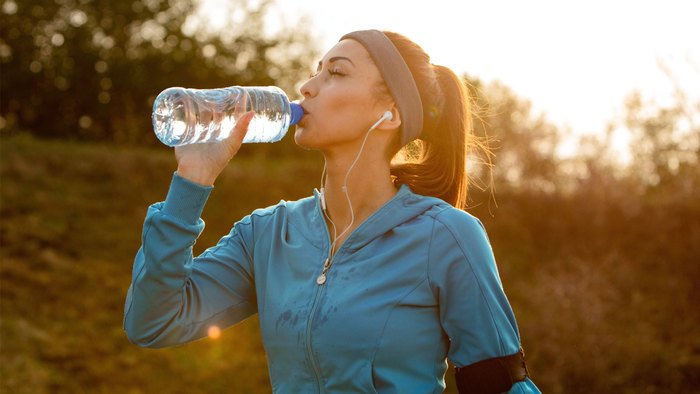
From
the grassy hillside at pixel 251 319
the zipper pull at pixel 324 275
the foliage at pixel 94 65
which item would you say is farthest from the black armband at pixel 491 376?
the foliage at pixel 94 65

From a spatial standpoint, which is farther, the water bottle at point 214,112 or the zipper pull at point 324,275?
the water bottle at point 214,112

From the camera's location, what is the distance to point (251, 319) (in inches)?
376

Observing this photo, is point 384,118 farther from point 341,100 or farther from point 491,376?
point 491,376

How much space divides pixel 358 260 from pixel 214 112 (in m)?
0.78

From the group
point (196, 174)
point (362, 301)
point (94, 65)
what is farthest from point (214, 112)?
point (94, 65)

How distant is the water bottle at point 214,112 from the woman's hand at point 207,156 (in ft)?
0.62

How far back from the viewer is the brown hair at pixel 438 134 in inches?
116

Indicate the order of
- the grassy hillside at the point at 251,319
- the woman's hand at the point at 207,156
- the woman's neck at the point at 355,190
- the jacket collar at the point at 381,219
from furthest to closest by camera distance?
the grassy hillside at the point at 251,319, the woman's neck at the point at 355,190, the jacket collar at the point at 381,219, the woman's hand at the point at 207,156

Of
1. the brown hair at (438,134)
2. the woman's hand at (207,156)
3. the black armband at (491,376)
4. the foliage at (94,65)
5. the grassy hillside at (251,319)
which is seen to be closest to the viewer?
the black armband at (491,376)

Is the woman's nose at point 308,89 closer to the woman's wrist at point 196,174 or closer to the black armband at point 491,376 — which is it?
the woman's wrist at point 196,174

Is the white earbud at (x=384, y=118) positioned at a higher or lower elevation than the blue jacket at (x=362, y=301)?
higher

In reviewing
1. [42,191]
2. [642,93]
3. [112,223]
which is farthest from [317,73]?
[642,93]

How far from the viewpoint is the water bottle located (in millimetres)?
2812

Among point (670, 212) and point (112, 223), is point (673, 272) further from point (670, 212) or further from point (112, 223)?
point (112, 223)
